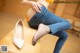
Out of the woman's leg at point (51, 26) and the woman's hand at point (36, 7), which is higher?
the woman's hand at point (36, 7)

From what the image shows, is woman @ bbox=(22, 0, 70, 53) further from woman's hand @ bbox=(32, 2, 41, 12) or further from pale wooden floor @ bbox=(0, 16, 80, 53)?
pale wooden floor @ bbox=(0, 16, 80, 53)

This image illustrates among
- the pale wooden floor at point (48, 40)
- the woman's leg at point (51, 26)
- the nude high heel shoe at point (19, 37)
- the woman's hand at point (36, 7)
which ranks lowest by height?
the pale wooden floor at point (48, 40)

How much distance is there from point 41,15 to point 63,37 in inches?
11.6

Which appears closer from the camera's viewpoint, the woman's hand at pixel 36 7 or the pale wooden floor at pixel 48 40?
the woman's hand at pixel 36 7

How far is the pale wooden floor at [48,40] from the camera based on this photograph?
2156 mm

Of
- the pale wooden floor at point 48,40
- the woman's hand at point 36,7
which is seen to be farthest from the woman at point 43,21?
the pale wooden floor at point 48,40

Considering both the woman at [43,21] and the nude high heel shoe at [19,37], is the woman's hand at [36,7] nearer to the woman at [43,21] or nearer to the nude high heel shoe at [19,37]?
the woman at [43,21]

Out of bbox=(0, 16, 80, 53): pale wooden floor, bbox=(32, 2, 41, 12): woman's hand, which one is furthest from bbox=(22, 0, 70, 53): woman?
bbox=(0, 16, 80, 53): pale wooden floor

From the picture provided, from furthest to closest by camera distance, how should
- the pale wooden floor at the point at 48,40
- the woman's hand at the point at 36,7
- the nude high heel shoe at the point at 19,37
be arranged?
the pale wooden floor at the point at 48,40
the woman's hand at the point at 36,7
the nude high heel shoe at the point at 19,37

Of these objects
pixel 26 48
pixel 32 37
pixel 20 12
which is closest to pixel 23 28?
pixel 32 37

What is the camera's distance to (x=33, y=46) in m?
1.16

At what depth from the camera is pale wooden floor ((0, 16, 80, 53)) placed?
7.07 feet

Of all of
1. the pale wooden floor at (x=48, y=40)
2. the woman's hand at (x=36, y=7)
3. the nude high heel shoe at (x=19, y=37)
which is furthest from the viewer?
the pale wooden floor at (x=48, y=40)

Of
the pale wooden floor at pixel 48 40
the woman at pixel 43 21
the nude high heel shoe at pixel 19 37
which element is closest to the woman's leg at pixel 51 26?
the woman at pixel 43 21
